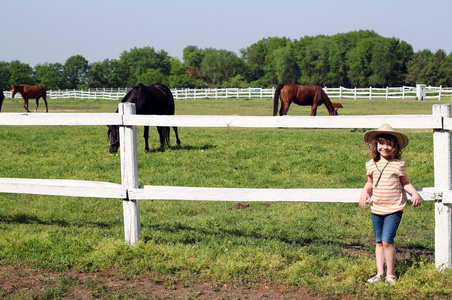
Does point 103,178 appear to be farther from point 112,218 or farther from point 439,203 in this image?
point 439,203

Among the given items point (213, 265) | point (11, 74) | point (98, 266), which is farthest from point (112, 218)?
point (11, 74)

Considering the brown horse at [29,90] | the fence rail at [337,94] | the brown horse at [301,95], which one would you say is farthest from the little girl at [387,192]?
the fence rail at [337,94]

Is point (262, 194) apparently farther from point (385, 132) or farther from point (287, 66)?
point (287, 66)

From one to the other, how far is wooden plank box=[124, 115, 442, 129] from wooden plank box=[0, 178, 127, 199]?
0.73 meters

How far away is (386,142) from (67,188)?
3.26 meters

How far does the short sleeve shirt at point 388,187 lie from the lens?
4.22 m

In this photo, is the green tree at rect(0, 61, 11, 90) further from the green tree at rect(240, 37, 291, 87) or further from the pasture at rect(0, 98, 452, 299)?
the pasture at rect(0, 98, 452, 299)

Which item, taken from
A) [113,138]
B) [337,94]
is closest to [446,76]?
[337,94]

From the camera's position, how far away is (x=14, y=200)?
7.95 metres

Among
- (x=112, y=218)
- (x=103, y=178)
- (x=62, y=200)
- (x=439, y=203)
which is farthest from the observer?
(x=103, y=178)

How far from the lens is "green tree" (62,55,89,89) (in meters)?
144

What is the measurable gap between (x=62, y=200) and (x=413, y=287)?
560 centimetres

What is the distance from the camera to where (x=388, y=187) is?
4.23 metres

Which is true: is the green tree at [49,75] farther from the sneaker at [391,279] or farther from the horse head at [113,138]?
the sneaker at [391,279]
